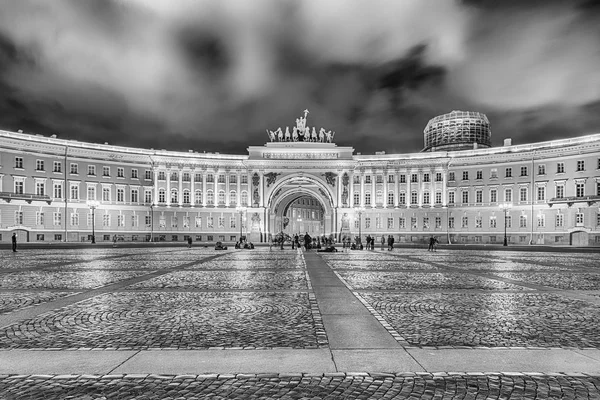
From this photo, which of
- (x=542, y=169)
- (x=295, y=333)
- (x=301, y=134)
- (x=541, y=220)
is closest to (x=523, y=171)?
(x=542, y=169)

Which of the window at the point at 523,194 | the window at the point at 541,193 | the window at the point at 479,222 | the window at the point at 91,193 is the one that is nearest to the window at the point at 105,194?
the window at the point at 91,193

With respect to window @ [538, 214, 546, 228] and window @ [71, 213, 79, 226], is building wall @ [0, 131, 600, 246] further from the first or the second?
window @ [71, 213, 79, 226]

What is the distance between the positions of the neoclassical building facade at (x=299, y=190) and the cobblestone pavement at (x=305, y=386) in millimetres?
63296

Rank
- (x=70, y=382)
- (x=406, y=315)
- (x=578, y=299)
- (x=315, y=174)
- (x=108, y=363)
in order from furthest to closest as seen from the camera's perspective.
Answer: (x=315, y=174) → (x=578, y=299) → (x=406, y=315) → (x=108, y=363) → (x=70, y=382)

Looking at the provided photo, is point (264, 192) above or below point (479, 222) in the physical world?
above

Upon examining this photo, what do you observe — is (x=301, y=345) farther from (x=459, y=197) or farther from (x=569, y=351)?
(x=459, y=197)

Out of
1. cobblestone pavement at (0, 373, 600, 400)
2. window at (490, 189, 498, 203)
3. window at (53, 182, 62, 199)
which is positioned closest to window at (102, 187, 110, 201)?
window at (53, 182, 62, 199)

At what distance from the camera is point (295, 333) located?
339 inches

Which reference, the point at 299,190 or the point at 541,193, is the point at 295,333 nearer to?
the point at 541,193

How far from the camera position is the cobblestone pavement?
18.1ft

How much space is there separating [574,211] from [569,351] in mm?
66745

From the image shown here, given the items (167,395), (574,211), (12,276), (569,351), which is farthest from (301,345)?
(574,211)

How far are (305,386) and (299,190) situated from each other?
85.2 meters

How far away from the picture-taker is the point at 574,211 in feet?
211
